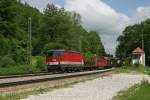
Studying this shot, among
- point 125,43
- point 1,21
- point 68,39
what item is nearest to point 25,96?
point 1,21

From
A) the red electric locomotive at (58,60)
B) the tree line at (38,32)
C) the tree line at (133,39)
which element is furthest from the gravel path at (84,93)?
the tree line at (133,39)

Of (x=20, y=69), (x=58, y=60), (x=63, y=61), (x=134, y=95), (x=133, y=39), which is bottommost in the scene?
(x=134, y=95)

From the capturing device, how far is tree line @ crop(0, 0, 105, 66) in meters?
80.9

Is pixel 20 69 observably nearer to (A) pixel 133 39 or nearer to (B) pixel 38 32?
(B) pixel 38 32

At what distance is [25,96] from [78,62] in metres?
46.0

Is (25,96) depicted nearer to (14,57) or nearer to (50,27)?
(14,57)

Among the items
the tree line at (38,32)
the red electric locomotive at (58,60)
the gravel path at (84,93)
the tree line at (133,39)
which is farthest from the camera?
the tree line at (133,39)

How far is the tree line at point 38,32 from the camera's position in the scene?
80925 mm

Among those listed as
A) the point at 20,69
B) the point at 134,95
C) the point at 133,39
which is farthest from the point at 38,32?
the point at 134,95

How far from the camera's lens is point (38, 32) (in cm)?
13775

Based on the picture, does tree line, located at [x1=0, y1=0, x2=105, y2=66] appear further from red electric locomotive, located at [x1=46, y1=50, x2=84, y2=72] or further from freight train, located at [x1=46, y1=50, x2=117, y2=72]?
red electric locomotive, located at [x1=46, y1=50, x2=84, y2=72]

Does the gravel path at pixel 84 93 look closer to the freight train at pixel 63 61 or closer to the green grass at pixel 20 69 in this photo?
the freight train at pixel 63 61

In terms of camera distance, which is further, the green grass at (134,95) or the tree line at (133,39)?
the tree line at (133,39)

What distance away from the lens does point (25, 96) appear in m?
20.4
